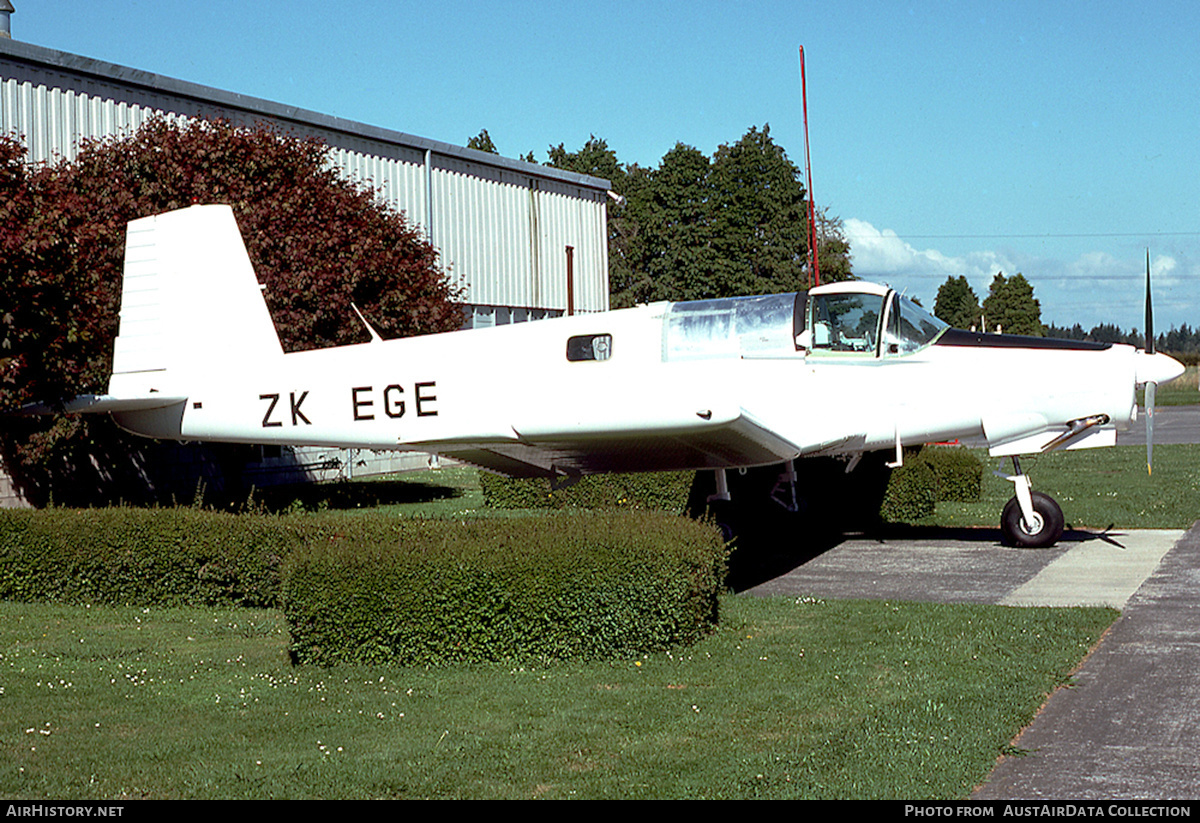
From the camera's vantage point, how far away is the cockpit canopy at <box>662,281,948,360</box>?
12.3 meters

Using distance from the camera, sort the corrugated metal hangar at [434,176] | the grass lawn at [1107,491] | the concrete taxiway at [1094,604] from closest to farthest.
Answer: the concrete taxiway at [1094,604]
the grass lawn at [1107,491]
the corrugated metal hangar at [434,176]

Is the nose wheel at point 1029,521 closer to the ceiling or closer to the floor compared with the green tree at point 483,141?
closer to the floor

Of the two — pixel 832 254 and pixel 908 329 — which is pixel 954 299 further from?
pixel 908 329

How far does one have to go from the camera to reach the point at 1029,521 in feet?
44.6

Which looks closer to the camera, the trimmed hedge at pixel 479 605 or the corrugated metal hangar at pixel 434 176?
the trimmed hedge at pixel 479 605

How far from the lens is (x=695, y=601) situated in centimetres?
877

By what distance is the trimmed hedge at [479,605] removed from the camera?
27.0 feet

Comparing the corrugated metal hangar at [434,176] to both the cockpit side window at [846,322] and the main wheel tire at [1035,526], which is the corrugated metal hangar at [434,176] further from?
the main wheel tire at [1035,526]

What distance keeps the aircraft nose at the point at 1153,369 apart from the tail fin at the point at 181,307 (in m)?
9.80

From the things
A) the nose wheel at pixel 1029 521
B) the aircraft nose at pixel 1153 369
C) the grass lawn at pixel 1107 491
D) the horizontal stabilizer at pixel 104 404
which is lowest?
the grass lawn at pixel 1107 491

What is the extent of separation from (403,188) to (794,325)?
59.5 ft

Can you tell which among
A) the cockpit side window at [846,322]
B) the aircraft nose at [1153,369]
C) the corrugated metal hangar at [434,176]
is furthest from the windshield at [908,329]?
the corrugated metal hangar at [434,176]
